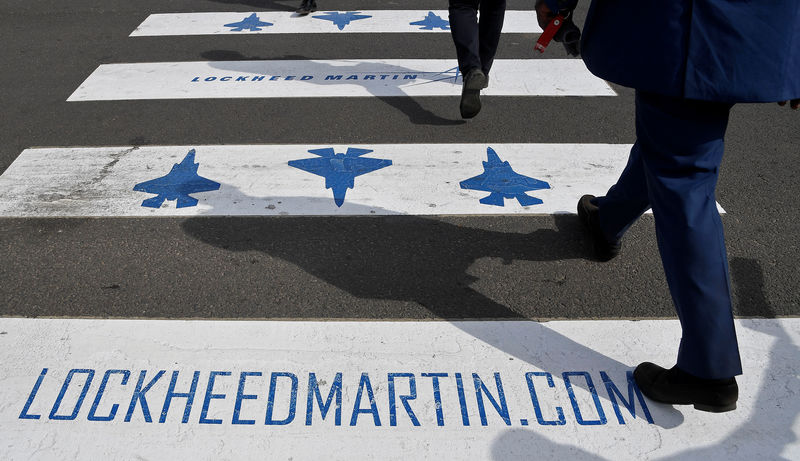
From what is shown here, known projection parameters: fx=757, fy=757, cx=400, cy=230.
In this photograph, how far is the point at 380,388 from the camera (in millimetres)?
2723

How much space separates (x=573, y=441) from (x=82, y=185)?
121 inches

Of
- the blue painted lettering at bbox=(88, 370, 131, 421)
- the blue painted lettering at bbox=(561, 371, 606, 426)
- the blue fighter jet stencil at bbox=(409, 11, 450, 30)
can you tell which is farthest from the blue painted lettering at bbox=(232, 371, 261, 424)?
the blue fighter jet stencil at bbox=(409, 11, 450, 30)

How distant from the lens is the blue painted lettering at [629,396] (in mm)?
2621

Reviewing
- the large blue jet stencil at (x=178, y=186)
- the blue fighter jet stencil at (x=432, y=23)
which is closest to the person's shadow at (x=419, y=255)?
the large blue jet stencil at (x=178, y=186)

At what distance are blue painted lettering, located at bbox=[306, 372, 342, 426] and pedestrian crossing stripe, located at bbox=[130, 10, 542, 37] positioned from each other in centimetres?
494

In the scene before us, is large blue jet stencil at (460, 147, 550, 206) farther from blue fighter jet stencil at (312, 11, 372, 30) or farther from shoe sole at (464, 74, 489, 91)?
blue fighter jet stencil at (312, 11, 372, 30)

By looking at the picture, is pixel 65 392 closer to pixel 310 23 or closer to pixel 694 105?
pixel 694 105

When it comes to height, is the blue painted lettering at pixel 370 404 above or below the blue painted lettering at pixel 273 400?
below

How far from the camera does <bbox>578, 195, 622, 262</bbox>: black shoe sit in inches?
135

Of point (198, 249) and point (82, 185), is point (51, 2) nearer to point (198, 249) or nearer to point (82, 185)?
point (82, 185)

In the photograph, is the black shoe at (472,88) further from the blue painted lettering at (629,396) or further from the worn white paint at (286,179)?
the blue painted lettering at (629,396)

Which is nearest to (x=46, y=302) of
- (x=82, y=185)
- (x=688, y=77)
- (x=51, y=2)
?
(x=82, y=185)

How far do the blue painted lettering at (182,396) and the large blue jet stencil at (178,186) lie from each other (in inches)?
56.8

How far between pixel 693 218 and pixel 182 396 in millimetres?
1831
